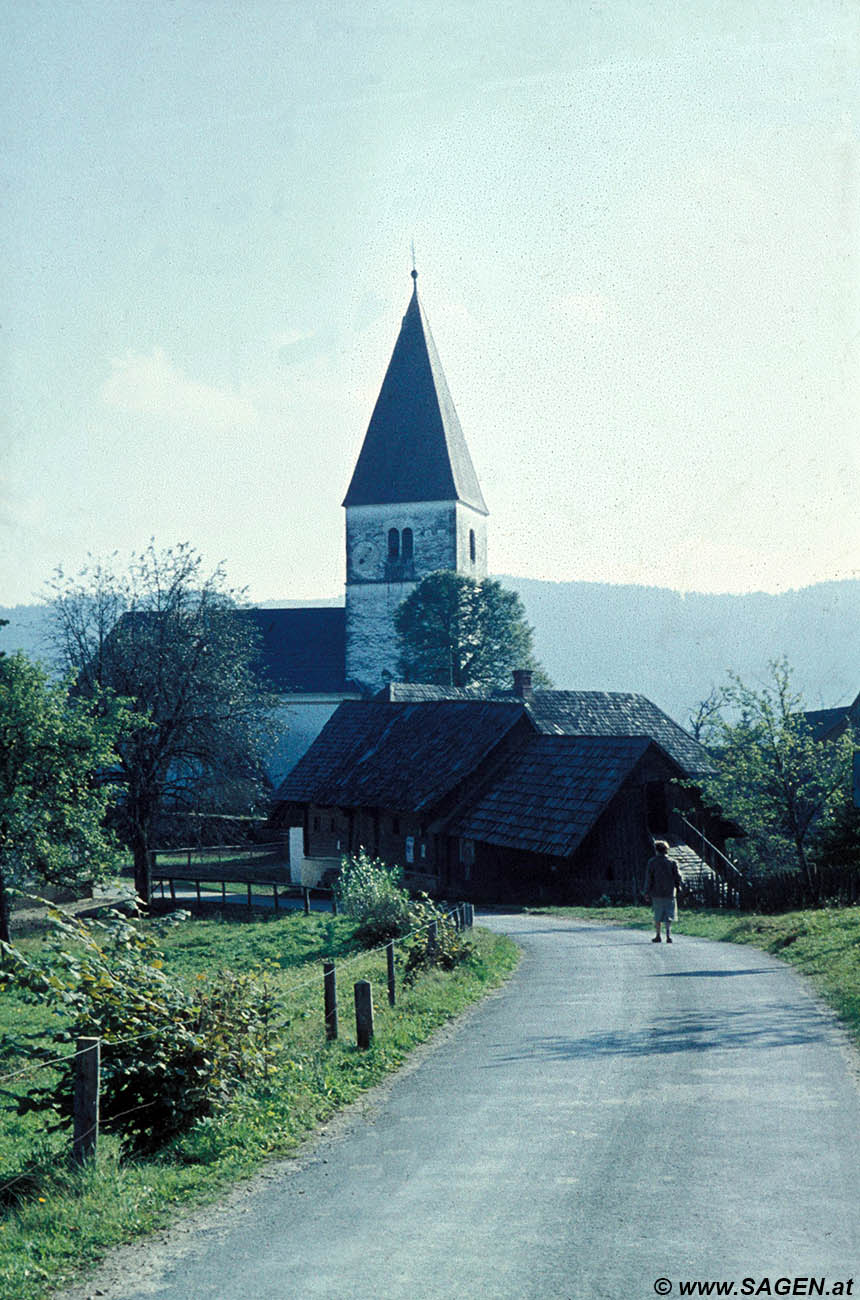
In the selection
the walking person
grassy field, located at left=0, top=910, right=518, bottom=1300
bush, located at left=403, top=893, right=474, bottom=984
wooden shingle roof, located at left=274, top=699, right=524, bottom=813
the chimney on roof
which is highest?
the chimney on roof

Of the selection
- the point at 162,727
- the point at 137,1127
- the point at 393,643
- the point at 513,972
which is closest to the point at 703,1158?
the point at 137,1127

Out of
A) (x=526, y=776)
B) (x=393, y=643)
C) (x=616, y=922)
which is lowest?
(x=616, y=922)

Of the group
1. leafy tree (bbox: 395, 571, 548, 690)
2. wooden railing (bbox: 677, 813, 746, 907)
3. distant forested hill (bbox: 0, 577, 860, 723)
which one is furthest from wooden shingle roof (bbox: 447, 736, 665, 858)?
distant forested hill (bbox: 0, 577, 860, 723)

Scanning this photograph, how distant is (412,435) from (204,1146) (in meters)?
72.5

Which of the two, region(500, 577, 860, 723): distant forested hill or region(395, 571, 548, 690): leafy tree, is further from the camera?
region(500, 577, 860, 723): distant forested hill

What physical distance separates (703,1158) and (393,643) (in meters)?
69.4

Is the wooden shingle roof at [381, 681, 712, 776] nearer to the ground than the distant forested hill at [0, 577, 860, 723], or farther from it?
nearer to the ground

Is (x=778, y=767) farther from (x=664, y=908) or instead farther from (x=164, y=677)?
(x=164, y=677)

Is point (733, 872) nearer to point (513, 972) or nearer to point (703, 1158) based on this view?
point (513, 972)

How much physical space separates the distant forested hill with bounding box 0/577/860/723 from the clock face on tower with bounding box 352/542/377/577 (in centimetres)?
Answer: 6042

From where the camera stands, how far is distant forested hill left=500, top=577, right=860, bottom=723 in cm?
13650

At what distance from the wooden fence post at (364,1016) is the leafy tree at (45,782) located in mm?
21074

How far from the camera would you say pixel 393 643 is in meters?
77.4

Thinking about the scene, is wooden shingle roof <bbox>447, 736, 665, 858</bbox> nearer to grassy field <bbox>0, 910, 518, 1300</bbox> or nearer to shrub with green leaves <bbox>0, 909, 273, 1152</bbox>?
grassy field <bbox>0, 910, 518, 1300</bbox>
